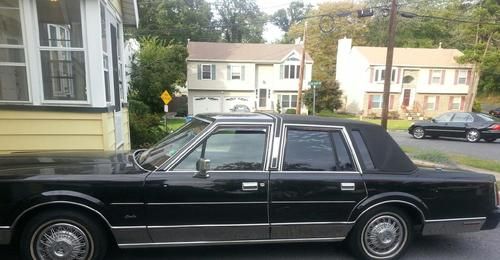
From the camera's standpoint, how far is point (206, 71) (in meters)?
33.8

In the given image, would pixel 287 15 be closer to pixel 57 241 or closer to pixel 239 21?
pixel 239 21

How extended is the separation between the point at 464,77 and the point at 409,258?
37291 millimetres

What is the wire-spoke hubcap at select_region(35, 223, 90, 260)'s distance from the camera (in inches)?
124

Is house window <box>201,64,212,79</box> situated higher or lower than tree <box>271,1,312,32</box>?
lower

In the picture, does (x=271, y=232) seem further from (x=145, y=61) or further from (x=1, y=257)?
(x=145, y=61)

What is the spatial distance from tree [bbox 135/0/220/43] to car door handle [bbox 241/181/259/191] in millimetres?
41159

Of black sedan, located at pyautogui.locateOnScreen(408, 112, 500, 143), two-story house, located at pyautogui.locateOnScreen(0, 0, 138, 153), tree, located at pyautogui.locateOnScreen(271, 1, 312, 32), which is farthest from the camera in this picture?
tree, located at pyautogui.locateOnScreen(271, 1, 312, 32)

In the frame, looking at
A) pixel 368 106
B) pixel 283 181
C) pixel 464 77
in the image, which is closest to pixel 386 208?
pixel 283 181

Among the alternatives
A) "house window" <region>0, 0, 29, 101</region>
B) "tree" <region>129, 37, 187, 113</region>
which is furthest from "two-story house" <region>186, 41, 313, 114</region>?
"house window" <region>0, 0, 29, 101</region>

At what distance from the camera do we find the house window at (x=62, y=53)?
560 centimetres

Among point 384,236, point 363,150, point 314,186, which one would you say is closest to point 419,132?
point 384,236

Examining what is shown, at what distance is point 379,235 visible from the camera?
3738 mm

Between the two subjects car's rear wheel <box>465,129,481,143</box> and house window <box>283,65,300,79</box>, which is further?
house window <box>283,65,300,79</box>

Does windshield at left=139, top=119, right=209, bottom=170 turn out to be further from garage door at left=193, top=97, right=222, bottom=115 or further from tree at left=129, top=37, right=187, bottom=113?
garage door at left=193, top=97, right=222, bottom=115
